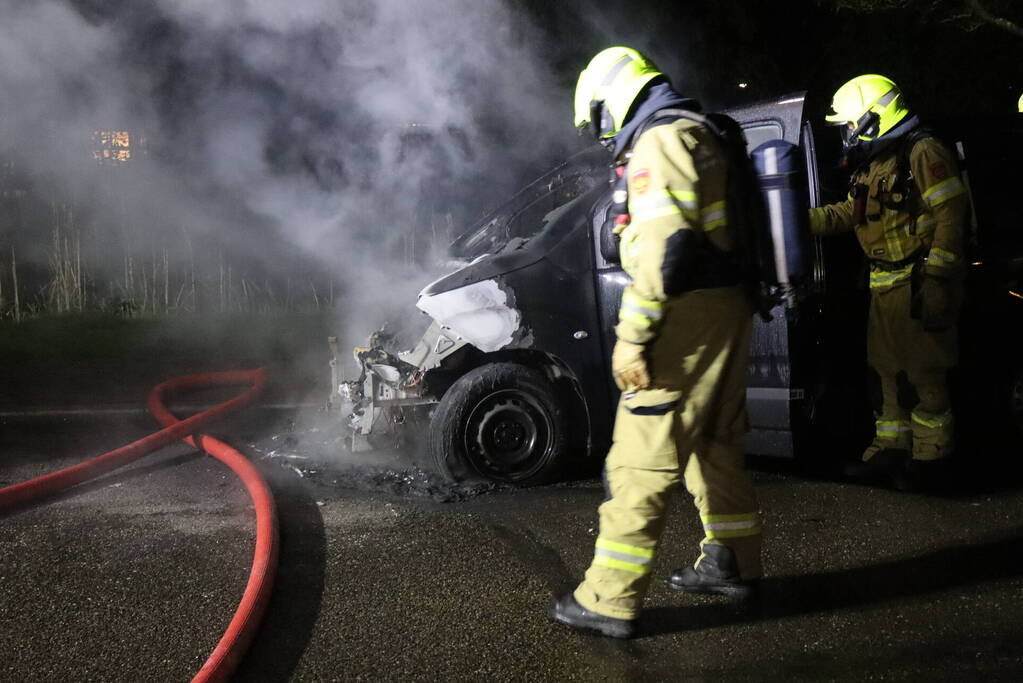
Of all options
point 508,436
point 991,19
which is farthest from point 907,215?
point 991,19

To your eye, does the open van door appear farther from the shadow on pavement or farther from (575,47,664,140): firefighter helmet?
(575,47,664,140): firefighter helmet

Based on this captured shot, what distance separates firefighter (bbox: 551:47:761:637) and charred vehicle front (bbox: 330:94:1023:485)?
1266 millimetres

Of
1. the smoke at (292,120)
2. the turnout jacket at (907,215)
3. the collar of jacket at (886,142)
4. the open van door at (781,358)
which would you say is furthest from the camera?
the smoke at (292,120)

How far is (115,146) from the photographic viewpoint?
1246 cm

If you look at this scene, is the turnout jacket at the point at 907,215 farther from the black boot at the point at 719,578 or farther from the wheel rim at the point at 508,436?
the black boot at the point at 719,578

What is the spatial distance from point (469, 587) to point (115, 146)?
10.8m

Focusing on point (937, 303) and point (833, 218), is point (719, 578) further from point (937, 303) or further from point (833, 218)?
point (833, 218)

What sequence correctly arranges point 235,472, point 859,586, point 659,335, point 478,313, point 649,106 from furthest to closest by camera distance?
point 235,472, point 478,313, point 859,586, point 649,106, point 659,335

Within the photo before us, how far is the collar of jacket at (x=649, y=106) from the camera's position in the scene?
3160 mm

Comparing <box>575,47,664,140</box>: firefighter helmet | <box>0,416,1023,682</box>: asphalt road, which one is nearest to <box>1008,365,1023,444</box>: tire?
<box>0,416,1023,682</box>: asphalt road

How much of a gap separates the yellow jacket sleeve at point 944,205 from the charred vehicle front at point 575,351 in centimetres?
49

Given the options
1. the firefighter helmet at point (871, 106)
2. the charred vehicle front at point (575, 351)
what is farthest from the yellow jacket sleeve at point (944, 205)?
the charred vehicle front at point (575, 351)

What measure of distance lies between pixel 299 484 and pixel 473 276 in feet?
4.83

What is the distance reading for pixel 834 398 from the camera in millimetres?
4797
